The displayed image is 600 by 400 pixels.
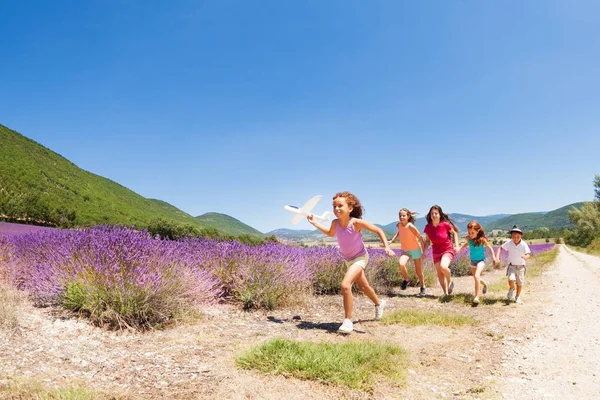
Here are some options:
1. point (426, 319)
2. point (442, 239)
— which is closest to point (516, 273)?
point (442, 239)

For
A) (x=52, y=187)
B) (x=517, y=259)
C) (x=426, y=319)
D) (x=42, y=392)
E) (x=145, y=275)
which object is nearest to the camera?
(x=42, y=392)

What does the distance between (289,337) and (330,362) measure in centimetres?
135

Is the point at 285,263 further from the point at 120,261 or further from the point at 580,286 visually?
the point at 580,286

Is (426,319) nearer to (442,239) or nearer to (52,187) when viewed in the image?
(442,239)

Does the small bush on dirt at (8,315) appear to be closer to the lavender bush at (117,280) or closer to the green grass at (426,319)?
the lavender bush at (117,280)

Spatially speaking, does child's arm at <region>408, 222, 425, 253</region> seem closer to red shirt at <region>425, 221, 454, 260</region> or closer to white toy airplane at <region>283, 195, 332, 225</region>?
red shirt at <region>425, 221, 454, 260</region>

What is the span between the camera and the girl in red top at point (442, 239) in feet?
26.6

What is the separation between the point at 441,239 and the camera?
8.23 meters

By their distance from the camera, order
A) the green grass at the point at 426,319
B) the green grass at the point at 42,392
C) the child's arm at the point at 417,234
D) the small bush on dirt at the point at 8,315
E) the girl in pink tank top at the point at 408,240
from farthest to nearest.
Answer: the girl in pink tank top at the point at 408,240, the child's arm at the point at 417,234, the green grass at the point at 426,319, the small bush on dirt at the point at 8,315, the green grass at the point at 42,392

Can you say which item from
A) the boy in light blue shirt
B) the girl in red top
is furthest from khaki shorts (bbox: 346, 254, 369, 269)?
the boy in light blue shirt

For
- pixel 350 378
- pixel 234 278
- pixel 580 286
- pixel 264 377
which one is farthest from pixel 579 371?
pixel 580 286

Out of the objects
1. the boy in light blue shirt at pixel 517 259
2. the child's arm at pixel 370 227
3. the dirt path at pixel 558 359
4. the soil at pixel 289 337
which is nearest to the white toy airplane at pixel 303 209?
the child's arm at pixel 370 227

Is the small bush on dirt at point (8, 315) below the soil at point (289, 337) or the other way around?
the other way around

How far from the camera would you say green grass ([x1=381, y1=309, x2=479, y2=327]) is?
555 centimetres
